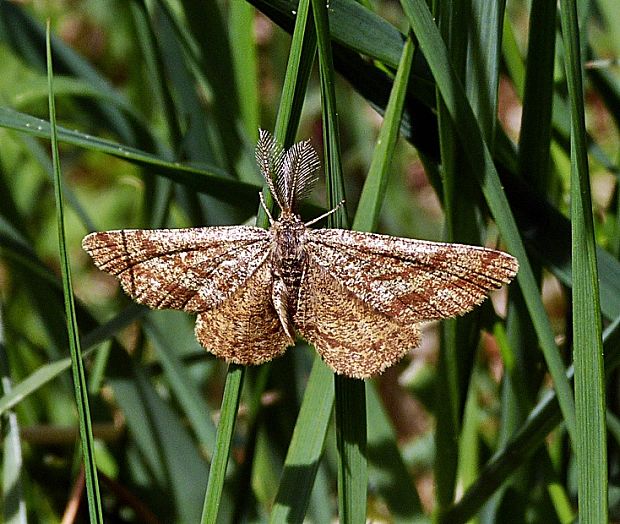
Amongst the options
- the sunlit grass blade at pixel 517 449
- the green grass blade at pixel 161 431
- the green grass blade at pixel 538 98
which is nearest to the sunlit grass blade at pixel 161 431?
the green grass blade at pixel 161 431

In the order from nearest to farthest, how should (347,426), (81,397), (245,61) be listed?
(81,397) < (347,426) < (245,61)

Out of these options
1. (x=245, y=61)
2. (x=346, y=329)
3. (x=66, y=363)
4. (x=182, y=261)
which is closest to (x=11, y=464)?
(x=66, y=363)

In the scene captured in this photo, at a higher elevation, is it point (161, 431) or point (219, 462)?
point (219, 462)

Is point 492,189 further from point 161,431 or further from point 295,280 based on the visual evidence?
point 161,431

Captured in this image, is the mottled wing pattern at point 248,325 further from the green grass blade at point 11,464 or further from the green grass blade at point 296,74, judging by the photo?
the green grass blade at point 11,464

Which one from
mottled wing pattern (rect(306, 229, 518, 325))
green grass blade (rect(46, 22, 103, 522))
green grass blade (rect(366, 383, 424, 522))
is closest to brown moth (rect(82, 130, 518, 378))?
mottled wing pattern (rect(306, 229, 518, 325))

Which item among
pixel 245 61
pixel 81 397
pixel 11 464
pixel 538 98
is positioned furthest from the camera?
pixel 245 61

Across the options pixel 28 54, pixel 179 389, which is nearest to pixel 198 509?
pixel 179 389

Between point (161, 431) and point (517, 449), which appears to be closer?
point (517, 449)
